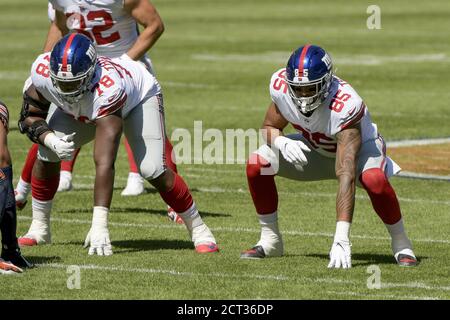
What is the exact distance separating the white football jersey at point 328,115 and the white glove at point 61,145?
1.44 metres

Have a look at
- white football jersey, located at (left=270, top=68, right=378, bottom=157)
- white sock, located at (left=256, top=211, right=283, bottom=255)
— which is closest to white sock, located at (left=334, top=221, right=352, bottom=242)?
white football jersey, located at (left=270, top=68, right=378, bottom=157)

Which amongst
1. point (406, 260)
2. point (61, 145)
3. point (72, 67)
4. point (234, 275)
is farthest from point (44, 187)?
point (406, 260)

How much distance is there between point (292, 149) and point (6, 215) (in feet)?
6.28

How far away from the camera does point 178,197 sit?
30.3 feet

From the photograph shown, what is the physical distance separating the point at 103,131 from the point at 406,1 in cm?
3840

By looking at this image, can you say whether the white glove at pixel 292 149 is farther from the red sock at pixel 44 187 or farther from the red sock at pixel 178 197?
the red sock at pixel 44 187

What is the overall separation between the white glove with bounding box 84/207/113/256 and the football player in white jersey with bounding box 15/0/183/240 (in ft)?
7.47

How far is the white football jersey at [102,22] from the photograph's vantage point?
11258 millimetres

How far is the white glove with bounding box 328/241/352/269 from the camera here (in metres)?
8.27

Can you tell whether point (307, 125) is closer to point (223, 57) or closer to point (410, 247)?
point (410, 247)

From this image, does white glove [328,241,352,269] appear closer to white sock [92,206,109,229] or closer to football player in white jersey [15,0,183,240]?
white sock [92,206,109,229]

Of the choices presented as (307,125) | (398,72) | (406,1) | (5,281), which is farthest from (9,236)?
(406,1)

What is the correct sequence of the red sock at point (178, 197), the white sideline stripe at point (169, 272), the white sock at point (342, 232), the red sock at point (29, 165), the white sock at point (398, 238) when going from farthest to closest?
the red sock at point (29, 165) < the red sock at point (178, 197) < the white sock at point (398, 238) < the white sock at point (342, 232) < the white sideline stripe at point (169, 272)

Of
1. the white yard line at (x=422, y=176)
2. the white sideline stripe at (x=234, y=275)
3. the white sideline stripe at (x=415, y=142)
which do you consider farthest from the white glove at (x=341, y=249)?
the white sideline stripe at (x=415, y=142)
